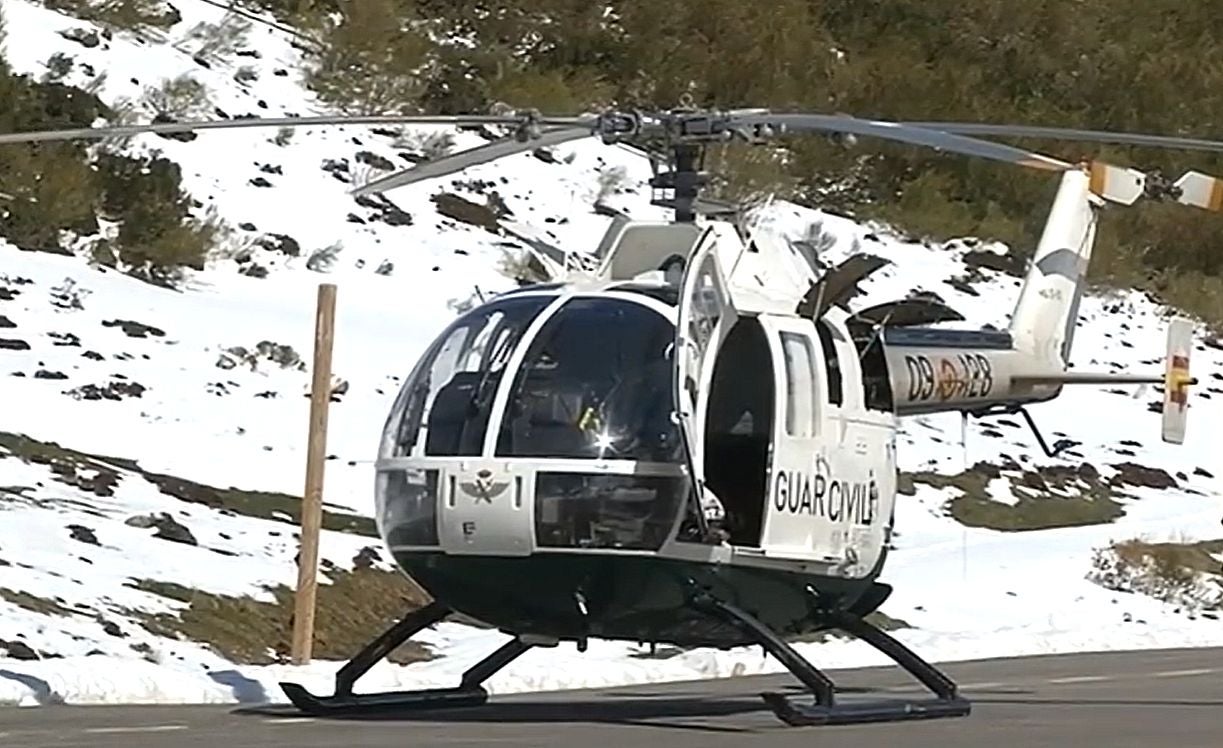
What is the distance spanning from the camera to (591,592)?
520 inches

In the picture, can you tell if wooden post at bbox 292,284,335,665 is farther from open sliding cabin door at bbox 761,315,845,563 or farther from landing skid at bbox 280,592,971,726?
open sliding cabin door at bbox 761,315,845,563

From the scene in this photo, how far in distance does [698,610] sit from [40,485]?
9.63 metres

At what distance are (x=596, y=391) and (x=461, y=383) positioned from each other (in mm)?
708

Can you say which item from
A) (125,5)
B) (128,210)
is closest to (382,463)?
(128,210)

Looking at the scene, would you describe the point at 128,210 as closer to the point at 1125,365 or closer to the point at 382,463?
the point at 1125,365

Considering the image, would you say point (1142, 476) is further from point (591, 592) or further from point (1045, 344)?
point (591, 592)

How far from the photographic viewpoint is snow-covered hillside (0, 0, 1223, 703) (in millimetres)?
Result: 18688

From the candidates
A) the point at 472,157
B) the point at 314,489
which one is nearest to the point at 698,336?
the point at 472,157

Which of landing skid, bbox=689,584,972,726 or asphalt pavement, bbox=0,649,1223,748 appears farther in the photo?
landing skid, bbox=689,584,972,726

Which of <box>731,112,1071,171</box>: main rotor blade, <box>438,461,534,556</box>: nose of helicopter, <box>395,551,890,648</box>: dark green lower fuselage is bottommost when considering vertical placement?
<box>395,551,890,648</box>: dark green lower fuselage

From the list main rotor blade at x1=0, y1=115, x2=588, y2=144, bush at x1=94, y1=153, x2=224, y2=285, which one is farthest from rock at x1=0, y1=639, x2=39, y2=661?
bush at x1=94, y1=153, x2=224, y2=285

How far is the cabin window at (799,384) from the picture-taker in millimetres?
14203

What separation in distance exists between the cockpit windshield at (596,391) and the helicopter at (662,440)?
10 mm

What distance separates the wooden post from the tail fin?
4.57 meters
